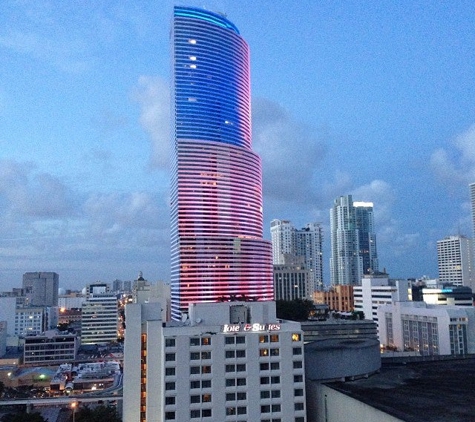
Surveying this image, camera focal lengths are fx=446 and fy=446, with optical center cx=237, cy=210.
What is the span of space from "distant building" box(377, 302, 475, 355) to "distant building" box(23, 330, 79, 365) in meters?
118

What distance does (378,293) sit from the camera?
184875 millimetres

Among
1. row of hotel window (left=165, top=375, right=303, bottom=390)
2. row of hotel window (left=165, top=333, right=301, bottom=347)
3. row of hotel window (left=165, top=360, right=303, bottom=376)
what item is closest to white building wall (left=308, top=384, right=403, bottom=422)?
row of hotel window (left=165, top=375, right=303, bottom=390)

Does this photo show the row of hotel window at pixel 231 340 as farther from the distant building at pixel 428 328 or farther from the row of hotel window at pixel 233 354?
the distant building at pixel 428 328

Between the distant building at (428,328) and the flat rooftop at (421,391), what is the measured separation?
53984 mm

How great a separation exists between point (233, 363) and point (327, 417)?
14.9m

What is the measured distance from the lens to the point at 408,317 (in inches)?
5974

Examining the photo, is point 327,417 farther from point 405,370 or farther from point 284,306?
point 284,306

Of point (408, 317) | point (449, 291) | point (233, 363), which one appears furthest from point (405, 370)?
point (449, 291)

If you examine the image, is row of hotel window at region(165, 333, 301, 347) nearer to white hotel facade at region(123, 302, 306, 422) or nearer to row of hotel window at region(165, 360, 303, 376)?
white hotel facade at region(123, 302, 306, 422)

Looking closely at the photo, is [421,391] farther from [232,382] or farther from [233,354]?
[233,354]

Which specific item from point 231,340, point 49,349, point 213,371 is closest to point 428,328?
A: point 231,340

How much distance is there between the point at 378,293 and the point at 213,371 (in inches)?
5566

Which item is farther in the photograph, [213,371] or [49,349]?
[49,349]

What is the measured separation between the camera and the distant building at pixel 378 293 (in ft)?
565
